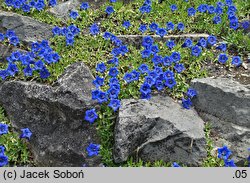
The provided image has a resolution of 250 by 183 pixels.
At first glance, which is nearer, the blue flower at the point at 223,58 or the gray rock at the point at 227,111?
the gray rock at the point at 227,111

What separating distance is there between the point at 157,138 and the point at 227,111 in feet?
3.49

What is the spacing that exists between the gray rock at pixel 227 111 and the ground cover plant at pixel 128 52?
6.1 inches

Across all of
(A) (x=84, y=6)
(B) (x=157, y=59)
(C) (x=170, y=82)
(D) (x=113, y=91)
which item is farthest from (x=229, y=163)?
(A) (x=84, y=6)

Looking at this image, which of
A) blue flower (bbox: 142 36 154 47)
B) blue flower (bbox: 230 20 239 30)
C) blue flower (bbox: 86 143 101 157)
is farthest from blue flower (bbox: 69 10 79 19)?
blue flower (bbox: 86 143 101 157)

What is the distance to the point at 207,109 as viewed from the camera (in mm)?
6734

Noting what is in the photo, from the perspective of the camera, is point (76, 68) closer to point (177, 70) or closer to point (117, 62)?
point (117, 62)

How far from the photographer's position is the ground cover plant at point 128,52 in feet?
21.7

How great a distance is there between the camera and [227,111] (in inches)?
260

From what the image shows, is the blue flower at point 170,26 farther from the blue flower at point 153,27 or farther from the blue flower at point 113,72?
the blue flower at point 113,72

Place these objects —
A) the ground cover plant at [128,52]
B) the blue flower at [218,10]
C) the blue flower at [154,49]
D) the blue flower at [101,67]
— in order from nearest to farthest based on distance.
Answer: the ground cover plant at [128,52] → the blue flower at [101,67] → the blue flower at [154,49] → the blue flower at [218,10]

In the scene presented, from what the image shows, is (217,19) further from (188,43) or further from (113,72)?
(113,72)

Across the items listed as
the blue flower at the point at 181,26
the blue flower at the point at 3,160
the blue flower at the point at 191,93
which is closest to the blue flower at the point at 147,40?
the blue flower at the point at 181,26

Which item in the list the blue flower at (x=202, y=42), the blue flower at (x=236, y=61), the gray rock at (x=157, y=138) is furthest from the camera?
the blue flower at (x=202, y=42)

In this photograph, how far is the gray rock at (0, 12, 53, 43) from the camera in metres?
8.15
